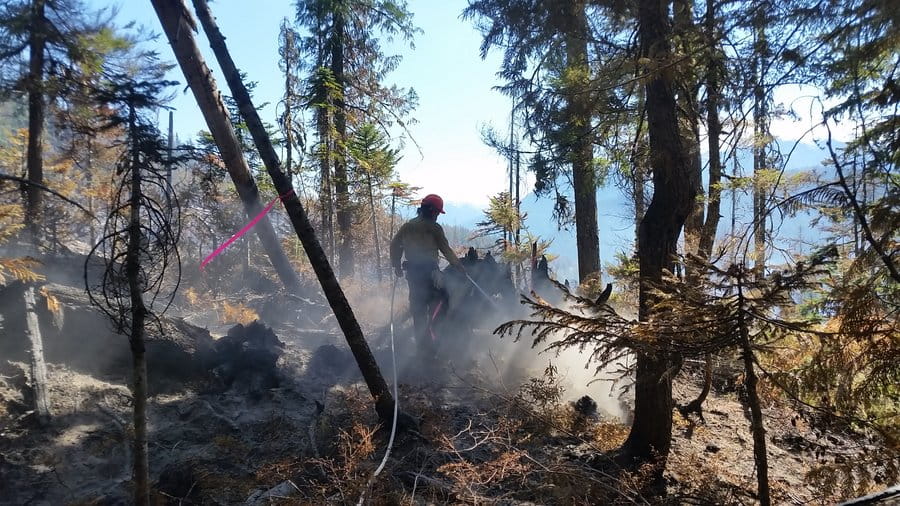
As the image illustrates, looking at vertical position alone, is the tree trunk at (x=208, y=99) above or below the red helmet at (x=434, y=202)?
above

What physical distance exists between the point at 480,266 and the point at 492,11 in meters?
5.68

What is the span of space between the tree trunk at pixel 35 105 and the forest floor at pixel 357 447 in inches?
215

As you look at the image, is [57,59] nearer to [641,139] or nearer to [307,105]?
[307,105]

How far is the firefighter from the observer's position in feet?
27.1

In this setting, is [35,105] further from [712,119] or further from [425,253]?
[712,119]

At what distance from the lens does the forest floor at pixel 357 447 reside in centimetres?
414

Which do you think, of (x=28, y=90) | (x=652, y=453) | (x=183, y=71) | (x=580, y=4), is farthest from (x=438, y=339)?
(x=28, y=90)

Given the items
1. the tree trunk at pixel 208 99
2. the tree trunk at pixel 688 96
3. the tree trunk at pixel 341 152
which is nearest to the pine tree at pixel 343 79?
the tree trunk at pixel 341 152

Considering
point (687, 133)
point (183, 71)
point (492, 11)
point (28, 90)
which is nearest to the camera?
point (687, 133)

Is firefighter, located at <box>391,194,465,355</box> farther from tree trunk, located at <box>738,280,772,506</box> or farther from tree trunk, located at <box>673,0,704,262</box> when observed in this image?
tree trunk, located at <box>738,280,772,506</box>

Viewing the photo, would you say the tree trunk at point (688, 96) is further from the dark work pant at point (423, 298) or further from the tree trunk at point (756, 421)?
the dark work pant at point (423, 298)

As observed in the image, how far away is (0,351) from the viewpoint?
551cm

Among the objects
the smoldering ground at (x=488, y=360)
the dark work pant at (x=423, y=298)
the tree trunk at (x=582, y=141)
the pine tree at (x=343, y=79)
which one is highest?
the pine tree at (x=343, y=79)

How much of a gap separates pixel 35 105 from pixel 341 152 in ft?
31.0
